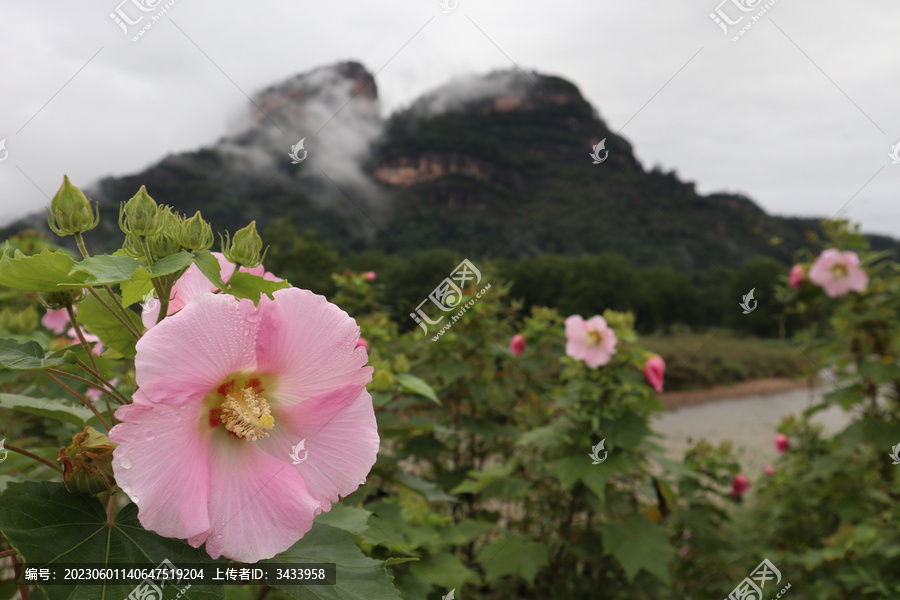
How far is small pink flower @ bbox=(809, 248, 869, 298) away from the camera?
2.60 m

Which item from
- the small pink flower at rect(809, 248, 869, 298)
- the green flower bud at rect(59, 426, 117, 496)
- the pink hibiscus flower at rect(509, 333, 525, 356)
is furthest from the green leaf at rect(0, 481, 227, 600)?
the small pink flower at rect(809, 248, 869, 298)

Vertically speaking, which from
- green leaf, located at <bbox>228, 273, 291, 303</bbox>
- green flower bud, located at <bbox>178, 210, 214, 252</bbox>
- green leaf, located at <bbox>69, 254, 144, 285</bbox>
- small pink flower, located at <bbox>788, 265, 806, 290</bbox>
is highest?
small pink flower, located at <bbox>788, 265, 806, 290</bbox>

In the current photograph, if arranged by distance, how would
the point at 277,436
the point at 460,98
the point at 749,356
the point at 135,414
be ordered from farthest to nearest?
the point at 460,98, the point at 749,356, the point at 277,436, the point at 135,414

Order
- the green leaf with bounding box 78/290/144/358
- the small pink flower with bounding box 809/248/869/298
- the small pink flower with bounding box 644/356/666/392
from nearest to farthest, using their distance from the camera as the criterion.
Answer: the green leaf with bounding box 78/290/144/358
the small pink flower with bounding box 644/356/666/392
the small pink flower with bounding box 809/248/869/298

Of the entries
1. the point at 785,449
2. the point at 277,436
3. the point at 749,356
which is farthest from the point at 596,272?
the point at 277,436

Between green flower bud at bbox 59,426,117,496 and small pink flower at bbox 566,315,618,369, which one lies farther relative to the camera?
Answer: small pink flower at bbox 566,315,618,369

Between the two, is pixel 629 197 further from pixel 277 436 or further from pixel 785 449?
pixel 277 436

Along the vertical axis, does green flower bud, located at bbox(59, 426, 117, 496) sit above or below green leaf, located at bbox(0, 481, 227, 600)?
above

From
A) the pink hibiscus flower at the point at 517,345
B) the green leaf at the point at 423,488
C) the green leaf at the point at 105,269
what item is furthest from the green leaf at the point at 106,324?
the pink hibiscus flower at the point at 517,345

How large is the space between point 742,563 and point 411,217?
52.5 feet

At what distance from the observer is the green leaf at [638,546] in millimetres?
1864

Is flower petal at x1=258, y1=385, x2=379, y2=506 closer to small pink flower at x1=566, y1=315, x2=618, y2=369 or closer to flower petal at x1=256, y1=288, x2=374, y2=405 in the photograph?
flower petal at x1=256, y1=288, x2=374, y2=405

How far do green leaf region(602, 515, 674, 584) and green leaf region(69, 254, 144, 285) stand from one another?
1.88 m

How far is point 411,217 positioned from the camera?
703 inches
